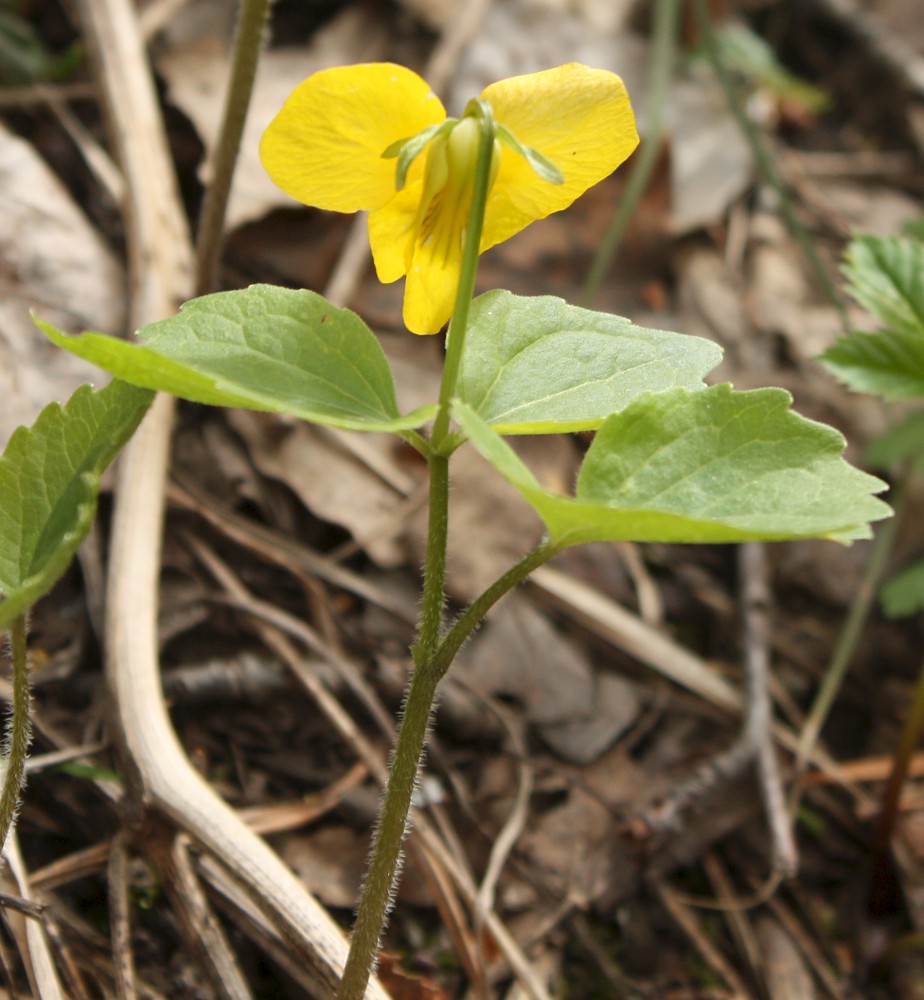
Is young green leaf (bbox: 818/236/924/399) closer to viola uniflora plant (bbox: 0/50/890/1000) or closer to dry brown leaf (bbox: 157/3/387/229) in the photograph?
viola uniflora plant (bbox: 0/50/890/1000)

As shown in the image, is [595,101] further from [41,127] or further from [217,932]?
[41,127]

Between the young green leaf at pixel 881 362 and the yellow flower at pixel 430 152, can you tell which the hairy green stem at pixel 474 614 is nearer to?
the yellow flower at pixel 430 152

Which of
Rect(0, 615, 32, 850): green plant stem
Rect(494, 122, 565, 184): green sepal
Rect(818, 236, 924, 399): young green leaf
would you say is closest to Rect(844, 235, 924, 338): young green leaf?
Rect(818, 236, 924, 399): young green leaf

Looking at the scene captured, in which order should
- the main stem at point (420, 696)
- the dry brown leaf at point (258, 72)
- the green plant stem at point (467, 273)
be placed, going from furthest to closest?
the dry brown leaf at point (258, 72) → the main stem at point (420, 696) → the green plant stem at point (467, 273)

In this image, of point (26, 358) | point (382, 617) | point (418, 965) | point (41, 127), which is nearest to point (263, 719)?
point (382, 617)

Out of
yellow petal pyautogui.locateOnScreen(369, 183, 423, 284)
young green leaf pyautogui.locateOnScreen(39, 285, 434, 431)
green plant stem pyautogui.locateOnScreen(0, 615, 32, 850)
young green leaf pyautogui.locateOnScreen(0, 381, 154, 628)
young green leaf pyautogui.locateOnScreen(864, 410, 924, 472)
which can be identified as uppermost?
yellow petal pyautogui.locateOnScreen(369, 183, 423, 284)

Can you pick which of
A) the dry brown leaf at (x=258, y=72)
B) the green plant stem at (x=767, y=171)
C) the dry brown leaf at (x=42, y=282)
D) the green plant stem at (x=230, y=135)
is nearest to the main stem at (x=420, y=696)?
the green plant stem at (x=230, y=135)

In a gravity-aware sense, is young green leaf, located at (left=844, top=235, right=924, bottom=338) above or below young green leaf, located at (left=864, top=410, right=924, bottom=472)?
above
